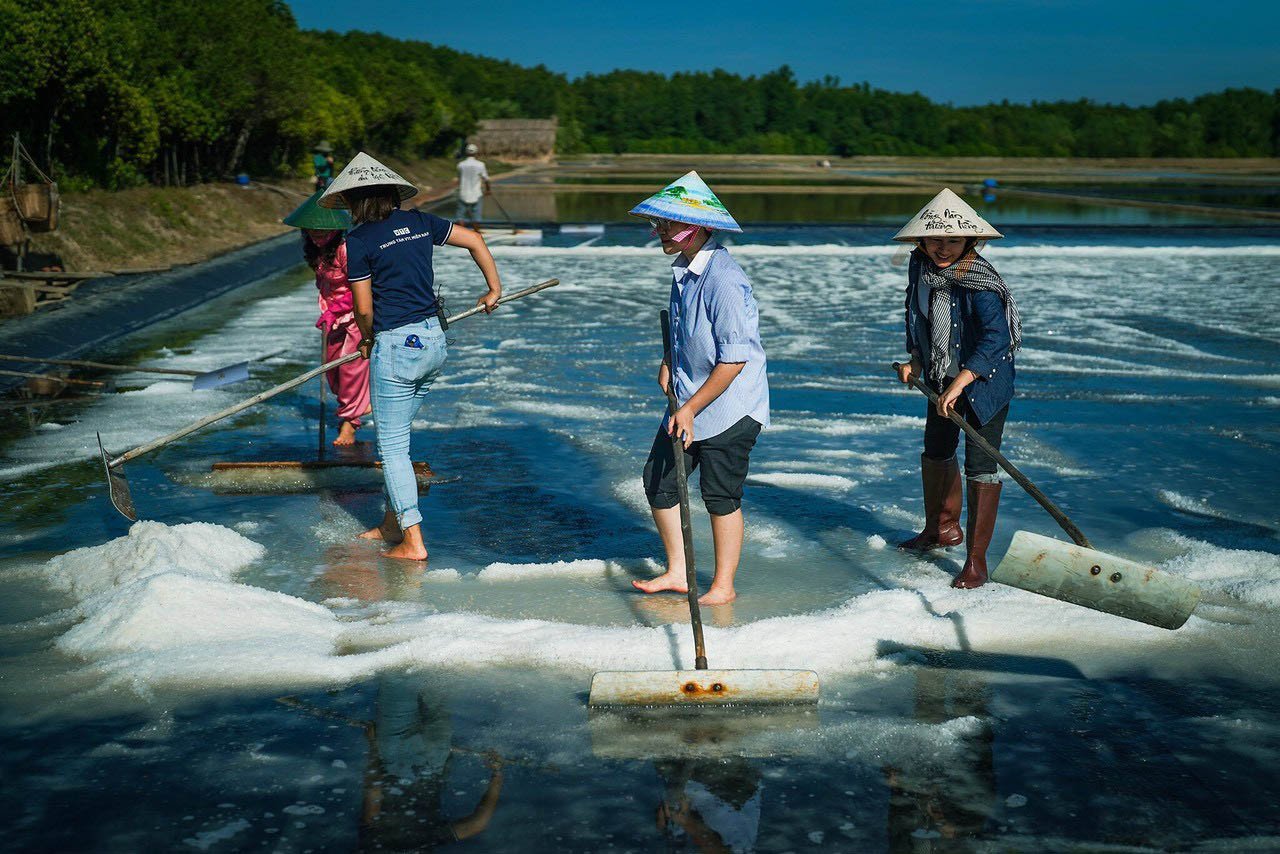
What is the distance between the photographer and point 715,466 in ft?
16.0

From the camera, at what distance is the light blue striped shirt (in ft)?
15.3

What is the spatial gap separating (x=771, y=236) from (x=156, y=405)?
16190mm

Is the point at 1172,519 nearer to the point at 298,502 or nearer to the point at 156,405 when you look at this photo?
the point at 298,502

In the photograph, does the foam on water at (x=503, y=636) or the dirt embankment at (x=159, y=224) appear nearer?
the foam on water at (x=503, y=636)

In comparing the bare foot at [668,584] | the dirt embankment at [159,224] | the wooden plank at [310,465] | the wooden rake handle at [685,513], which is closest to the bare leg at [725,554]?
the bare foot at [668,584]

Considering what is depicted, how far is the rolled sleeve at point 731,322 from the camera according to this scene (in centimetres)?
466

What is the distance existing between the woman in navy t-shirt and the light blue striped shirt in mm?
945

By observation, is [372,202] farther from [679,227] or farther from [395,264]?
[679,227]

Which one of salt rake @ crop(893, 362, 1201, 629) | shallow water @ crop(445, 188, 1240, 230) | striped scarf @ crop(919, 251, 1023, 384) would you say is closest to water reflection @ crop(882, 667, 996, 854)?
salt rake @ crop(893, 362, 1201, 629)

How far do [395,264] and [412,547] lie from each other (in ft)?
4.04

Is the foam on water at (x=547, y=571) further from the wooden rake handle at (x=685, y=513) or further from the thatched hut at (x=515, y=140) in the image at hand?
the thatched hut at (x=515, y=140)

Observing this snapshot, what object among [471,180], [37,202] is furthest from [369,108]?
[37,202]

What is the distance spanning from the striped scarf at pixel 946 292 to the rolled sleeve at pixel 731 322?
94 centimetres

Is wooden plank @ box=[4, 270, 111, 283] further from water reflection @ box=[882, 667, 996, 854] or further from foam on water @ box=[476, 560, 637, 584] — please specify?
water reflection @ box=[882, 667, 996, 854]
